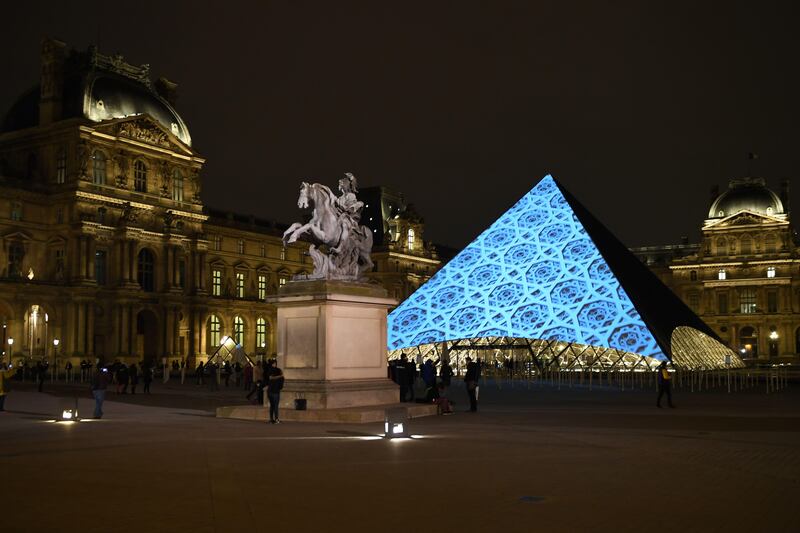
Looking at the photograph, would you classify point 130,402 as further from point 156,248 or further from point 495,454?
point 156,248

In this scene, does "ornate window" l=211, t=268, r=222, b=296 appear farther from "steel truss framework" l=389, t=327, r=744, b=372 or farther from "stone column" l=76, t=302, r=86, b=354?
"steel truss framework" l=389, t=327, r=744, b=372

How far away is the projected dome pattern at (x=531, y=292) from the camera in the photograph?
3688 cm

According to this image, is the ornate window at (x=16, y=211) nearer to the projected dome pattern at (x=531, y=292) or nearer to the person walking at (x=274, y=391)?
the projected dome pattern at (x=531, y=292)

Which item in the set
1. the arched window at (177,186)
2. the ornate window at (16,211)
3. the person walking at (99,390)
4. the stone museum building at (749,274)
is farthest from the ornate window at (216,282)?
the stone museum building at (749,274)

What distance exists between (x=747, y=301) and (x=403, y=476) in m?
87.0

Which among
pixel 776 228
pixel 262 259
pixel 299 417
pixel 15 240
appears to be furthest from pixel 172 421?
pixel 776 228

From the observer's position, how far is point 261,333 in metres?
71.4

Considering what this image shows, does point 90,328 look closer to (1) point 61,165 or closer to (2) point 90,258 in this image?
(2) point 90,258

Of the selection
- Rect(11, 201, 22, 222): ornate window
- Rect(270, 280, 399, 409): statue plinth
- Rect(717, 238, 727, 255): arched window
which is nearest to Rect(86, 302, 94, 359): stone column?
Rect(11, 201, 22, 222): ornate window

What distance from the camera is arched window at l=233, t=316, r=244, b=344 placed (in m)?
68.4

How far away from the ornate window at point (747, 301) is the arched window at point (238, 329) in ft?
164

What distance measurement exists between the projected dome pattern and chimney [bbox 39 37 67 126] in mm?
26227

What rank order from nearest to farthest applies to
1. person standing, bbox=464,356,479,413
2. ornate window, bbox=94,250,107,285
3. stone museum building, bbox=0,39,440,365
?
person standing, bbox=464,356,479,413 → stone museum building, bbox=0,39,440,365 → ornate window, bbox=94,250,107,285

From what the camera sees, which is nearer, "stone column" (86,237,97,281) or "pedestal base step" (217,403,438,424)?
"pedestal base step" (217,403,438,424)
